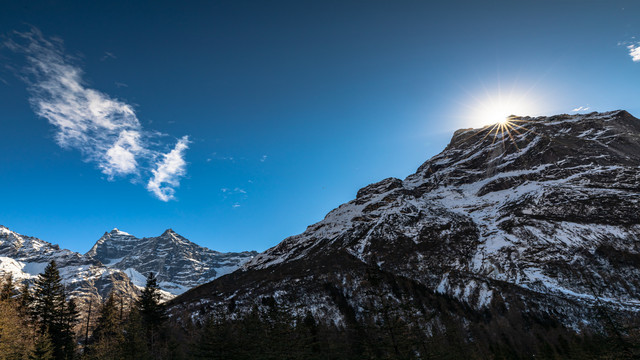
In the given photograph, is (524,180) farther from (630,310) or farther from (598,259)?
(630,310)

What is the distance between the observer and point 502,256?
124625 mm

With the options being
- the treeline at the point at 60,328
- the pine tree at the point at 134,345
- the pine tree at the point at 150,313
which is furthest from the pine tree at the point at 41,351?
the pine tree at the point at 150,313

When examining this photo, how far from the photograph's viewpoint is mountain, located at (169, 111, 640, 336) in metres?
101

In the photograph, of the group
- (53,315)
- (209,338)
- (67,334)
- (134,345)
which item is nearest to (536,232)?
(209,338)

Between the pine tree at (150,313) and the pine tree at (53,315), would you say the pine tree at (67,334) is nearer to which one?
the pine tree at (53,315)

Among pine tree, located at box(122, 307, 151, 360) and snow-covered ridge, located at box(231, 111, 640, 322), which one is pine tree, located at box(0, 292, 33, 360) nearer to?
pine tree, located at box(122, 307, 151, 360)

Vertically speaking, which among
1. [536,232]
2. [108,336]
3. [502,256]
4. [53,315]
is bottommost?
[108,336]

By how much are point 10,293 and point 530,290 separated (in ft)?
463

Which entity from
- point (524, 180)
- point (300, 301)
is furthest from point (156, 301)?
point (524, 180)

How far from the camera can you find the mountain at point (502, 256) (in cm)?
10069

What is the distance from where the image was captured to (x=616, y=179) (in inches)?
5443

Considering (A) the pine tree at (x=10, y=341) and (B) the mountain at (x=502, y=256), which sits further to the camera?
(B) the mountain at (x=502, y=256)

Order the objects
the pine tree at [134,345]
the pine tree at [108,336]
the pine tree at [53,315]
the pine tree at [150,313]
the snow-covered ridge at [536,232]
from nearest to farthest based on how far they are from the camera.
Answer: the pine tree at [134,345] → the pine tree at [108,336] → the pine tree at [53,315] → the pine tree at [150,313] → the snow-covered ridge at [536,232]

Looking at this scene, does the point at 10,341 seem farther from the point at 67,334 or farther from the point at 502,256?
the point at 502,256
